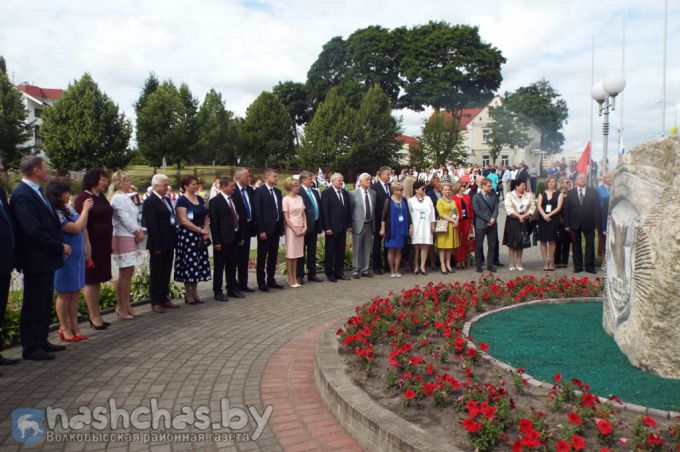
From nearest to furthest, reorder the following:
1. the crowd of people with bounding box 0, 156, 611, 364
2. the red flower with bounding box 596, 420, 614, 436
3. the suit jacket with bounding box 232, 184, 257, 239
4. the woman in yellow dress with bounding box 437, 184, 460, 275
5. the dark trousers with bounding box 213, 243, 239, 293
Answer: the red flower with bounding box 596, 420, 614, 436 → the crowd of people with bounding box 0, 156, 611, 364 → the dark trousers with bounding box 213, 243, 239, 293 → the suit jacket with bounding box 232, 184, 257, 239 → the woman in yellow dress with bounding box 437, 184, 460, 275

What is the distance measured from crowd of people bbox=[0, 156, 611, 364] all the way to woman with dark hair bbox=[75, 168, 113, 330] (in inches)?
0.5

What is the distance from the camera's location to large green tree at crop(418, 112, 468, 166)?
126 feet

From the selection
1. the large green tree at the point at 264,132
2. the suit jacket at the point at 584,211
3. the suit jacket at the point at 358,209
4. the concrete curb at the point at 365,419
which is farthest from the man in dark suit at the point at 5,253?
the large green tree at the point at 264,132

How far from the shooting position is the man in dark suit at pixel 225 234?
9188 mm

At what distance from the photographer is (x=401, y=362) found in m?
4.84

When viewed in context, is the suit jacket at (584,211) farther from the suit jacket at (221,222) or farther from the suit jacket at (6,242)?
the suit jacket at (6,242)

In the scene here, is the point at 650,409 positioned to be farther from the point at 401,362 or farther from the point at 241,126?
the point at 241,126

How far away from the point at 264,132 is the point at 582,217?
170 ft

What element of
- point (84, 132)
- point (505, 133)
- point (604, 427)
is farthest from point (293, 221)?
point (505, 133)

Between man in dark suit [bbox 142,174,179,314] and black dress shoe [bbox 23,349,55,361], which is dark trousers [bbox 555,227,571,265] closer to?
man in dark suit [bbox 142,174,179,314]

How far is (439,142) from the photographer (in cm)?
3866

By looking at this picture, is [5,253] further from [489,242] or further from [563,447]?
[489,242]

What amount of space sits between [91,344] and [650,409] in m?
5.86

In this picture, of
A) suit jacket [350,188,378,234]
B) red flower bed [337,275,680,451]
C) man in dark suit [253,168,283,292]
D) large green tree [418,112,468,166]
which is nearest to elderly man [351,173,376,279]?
suit jacket [350,188,378,234]
